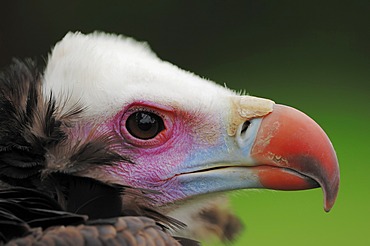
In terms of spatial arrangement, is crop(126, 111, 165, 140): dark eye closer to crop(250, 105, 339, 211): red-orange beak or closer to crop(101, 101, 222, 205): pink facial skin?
crop(101, 101, 222, 205): pink facial skin

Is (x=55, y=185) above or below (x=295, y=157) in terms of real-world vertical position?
below

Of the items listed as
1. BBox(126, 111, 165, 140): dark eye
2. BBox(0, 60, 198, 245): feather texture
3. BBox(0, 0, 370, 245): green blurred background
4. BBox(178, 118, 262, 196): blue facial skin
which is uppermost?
BBox(0, 0, 370, 245): green blurred background

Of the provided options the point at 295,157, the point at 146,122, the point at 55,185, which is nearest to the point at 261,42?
the point at 146,122

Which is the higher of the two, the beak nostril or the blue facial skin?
the beak nostril

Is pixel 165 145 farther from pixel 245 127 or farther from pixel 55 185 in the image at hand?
pixel 55 185

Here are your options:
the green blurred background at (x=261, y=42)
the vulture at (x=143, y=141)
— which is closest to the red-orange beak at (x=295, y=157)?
the vulture at (x=143, y=141)

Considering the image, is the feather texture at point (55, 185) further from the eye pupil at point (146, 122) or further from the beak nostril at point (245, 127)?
the beak nostril at point (245, 127)

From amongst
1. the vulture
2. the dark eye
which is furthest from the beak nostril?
the dark eye
